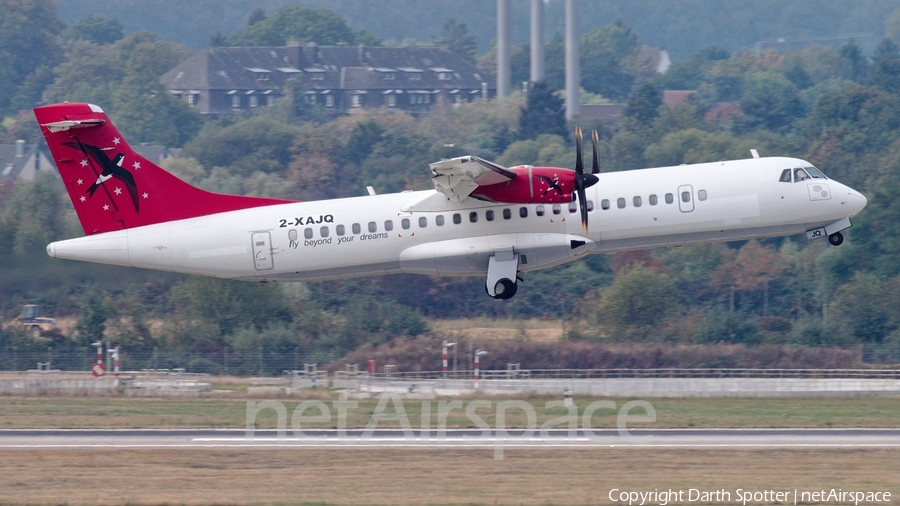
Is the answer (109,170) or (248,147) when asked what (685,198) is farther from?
(248,147)

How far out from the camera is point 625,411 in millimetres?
35250

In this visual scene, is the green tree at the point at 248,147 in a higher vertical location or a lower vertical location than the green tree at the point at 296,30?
lower

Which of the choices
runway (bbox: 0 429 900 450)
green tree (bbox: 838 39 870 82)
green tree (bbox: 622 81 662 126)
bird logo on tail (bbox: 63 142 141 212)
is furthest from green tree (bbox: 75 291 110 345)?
green tree (bbox: 838 39 870 82)

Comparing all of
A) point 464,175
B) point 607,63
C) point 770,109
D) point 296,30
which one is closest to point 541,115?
point 770,109

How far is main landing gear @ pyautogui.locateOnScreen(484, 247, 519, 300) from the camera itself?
34.0m

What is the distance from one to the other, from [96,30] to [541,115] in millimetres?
78591

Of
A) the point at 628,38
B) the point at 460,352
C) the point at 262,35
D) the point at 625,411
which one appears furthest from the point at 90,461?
the point at 628,38

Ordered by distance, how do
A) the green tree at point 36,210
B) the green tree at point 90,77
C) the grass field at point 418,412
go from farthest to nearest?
→ the green tree at point 90,77 → the green tree at point 36,210 → the grass field at point 418,412

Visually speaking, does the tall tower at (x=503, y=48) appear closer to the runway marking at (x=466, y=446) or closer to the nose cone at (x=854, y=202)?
Answer: the nose cone at (x=854, y=202)

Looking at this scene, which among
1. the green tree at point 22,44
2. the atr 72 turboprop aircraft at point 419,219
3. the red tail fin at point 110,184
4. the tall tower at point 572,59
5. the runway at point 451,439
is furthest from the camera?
the green tree at point 22,44

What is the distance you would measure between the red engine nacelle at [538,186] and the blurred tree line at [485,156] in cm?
1370

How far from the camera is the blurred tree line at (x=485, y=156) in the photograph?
177 feet

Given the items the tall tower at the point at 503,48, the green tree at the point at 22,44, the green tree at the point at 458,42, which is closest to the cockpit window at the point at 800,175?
the tall tower at the point at 503,48

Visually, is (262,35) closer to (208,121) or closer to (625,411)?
(208,121)
